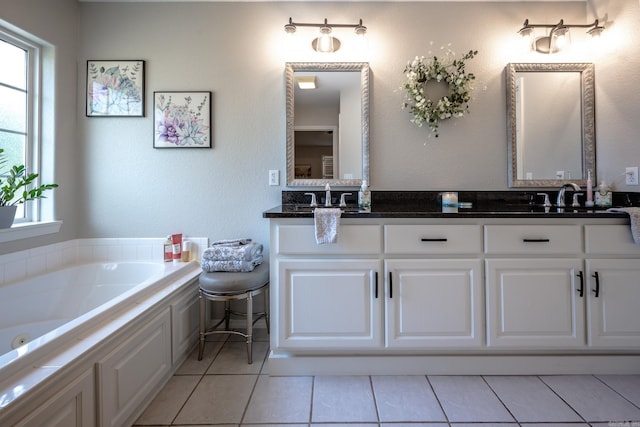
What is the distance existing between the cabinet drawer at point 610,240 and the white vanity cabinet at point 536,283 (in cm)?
6

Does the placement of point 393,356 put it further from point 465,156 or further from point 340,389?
point 465,156

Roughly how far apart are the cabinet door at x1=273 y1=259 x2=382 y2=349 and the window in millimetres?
1863

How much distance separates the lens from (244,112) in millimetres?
2250

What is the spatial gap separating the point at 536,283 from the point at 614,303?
0.43m

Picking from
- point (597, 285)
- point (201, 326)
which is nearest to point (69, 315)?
point (201, 326)

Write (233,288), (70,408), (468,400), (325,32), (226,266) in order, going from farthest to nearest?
(325,32) < (226,266) < (233,288) < (468,400) < (70,408)

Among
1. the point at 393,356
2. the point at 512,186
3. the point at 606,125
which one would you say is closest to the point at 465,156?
the point at 512,186

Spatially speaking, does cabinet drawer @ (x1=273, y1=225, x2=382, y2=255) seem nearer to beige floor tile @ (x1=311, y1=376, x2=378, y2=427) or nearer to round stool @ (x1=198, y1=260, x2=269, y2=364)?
round stool @ (x1=198, y1=260, x2=269, y2=364)

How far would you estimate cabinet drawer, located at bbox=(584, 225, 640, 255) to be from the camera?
1.60 m

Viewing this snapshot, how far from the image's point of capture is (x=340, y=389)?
1567 millimetres

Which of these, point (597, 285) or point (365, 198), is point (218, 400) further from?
point (597, 285)

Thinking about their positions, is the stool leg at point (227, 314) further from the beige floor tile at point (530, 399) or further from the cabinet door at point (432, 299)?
the beige floor tile at point (530, 399)

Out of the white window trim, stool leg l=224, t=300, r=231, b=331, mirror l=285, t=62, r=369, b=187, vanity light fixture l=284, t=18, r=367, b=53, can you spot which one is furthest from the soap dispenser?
the white window trim

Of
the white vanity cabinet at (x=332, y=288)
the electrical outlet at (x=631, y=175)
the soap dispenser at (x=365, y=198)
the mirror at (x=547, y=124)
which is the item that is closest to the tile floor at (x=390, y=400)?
the white vanity cabinet at (x=332, y=288)
